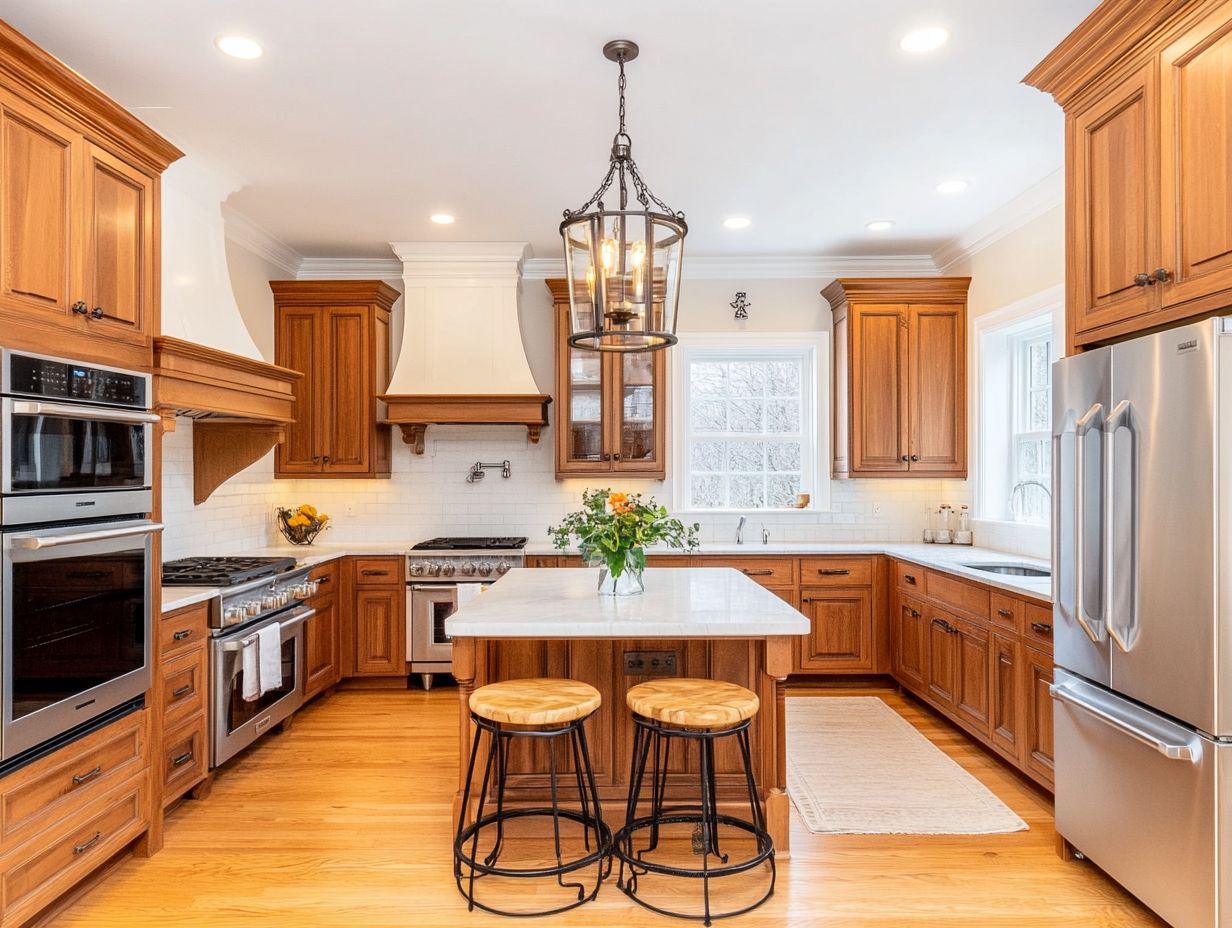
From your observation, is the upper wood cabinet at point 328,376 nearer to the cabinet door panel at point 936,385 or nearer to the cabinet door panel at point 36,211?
the cabinet door panel at point 36,211

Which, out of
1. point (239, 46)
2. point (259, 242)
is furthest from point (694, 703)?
point (259, 242)

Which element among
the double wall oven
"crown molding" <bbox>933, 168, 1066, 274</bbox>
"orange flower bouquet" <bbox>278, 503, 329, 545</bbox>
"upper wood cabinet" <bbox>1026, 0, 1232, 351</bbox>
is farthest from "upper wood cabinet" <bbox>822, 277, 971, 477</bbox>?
the double wall oven

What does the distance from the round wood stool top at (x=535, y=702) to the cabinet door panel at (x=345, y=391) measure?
9.59ft

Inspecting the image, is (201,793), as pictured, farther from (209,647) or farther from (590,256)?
(590,256)

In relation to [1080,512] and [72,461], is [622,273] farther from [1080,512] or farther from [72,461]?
[72,461]

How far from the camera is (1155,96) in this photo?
2219mm

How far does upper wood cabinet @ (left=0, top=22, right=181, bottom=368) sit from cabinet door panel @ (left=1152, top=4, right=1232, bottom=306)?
10.4ft

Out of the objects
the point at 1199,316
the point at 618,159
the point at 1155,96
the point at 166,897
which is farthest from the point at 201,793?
the point at 1155,96

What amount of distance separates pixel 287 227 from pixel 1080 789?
4.86 meters

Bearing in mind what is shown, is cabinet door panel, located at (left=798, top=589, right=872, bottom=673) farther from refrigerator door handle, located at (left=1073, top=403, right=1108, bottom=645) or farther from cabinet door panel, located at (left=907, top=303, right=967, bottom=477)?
refrigerator door handle, located at (left=1073, top=403, right=1108, bottom=645)

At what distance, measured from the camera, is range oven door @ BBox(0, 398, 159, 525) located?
215 centimetres

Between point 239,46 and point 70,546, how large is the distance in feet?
5.83

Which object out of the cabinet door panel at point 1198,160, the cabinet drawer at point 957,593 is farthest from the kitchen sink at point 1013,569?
the cabinet door panel at point 1198,160

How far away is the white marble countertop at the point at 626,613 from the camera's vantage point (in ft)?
8.26
